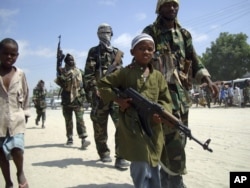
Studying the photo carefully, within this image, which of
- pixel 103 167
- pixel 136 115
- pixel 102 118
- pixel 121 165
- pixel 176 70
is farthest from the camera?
pixel 102 118

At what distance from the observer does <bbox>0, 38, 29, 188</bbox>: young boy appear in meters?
3.84

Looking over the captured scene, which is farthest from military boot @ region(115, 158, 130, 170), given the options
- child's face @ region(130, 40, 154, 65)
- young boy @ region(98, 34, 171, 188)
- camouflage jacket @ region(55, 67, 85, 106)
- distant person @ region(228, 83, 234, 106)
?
distant person @ region(228, 83, 234, 106)

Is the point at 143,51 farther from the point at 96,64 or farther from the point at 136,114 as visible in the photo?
the point at 96,64

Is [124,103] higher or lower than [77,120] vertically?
higher

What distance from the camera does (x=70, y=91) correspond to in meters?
8.37

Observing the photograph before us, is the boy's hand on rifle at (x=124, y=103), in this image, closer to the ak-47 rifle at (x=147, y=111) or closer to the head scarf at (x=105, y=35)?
the ak-47 rifle at (x=147, y=111)

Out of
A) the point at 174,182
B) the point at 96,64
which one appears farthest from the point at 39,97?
the point at 174,182

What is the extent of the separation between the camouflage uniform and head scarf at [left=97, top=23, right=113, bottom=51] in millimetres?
2257

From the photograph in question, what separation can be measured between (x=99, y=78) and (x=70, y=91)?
8.86 feet

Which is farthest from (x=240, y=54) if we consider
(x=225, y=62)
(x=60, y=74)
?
(x=60, y=74)

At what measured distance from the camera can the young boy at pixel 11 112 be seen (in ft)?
12.6

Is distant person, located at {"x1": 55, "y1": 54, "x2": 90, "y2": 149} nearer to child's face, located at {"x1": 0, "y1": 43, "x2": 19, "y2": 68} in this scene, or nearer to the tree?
child's face, located at {"x1": 0, "y1": 43, "x2": 19, "y2": 68}

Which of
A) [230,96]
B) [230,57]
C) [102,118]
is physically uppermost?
[230,57]

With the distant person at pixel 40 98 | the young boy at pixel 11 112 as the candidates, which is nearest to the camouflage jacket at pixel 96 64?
the young boy at pixel 11 112
